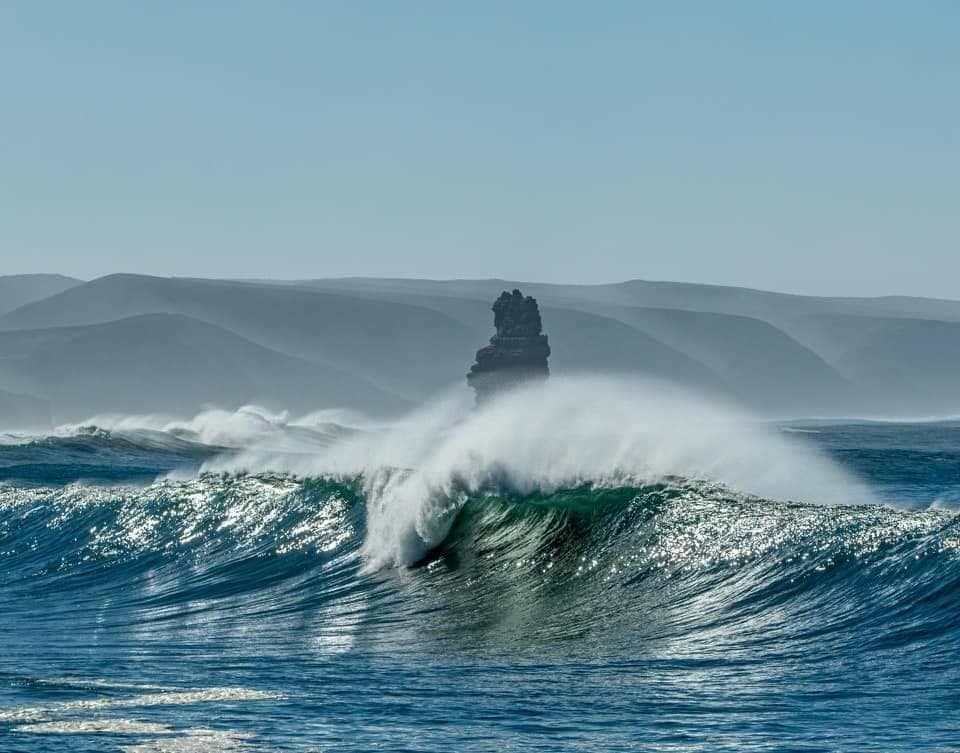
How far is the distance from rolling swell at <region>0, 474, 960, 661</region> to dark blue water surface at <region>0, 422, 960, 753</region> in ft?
0.20

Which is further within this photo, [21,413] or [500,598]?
[21,413]

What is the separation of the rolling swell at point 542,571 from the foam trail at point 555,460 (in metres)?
0.48

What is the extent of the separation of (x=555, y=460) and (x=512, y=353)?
6022cm

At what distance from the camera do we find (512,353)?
9050 cm

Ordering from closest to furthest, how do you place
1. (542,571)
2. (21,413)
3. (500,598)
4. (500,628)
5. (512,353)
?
(500,628) → (500,598) → (542,571) → (512,353) → (21,413)

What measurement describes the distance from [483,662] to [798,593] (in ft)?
14.5

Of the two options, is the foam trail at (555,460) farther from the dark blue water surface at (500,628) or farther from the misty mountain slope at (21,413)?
the misty mountain slope at (21,413)

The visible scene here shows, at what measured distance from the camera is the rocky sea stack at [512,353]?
90000 mm

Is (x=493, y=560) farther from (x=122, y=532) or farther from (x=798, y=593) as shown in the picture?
(x=122, y=532)

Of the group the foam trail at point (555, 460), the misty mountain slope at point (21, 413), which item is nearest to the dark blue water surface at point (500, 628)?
the foam trail at point (555, 460)

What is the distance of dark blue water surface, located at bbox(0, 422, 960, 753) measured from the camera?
566 inches

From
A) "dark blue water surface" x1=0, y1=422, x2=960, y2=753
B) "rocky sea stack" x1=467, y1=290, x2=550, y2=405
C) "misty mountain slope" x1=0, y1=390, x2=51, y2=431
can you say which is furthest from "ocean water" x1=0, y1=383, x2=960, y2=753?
"misty mountain slope" x1=0, y1=390, x2=51, y2=431

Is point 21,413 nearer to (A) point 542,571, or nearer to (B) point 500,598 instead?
(A) point 542,571

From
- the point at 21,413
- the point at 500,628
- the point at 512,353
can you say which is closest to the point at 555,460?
the point at 500,628
